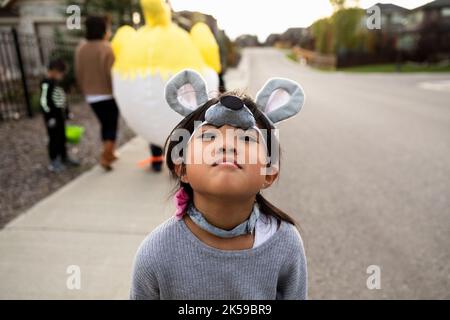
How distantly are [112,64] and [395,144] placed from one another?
14.4 ft

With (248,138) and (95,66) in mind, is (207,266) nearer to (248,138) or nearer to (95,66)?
(248,138)

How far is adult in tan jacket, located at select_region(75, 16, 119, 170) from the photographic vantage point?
394 centimetres

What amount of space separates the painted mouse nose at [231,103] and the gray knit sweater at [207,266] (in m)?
0.42

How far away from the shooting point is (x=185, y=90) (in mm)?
1376

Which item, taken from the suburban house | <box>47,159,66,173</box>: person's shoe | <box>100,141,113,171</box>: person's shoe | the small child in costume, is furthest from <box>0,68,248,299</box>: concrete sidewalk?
the suburban house

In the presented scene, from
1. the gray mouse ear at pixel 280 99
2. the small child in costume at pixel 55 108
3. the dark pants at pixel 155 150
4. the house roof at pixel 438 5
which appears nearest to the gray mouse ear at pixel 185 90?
the gray mouse ear at pixel 280 99

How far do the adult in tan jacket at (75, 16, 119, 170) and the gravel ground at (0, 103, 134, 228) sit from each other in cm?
92

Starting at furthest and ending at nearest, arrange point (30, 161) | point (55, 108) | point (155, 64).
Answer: point (30, 161) < point (55, 108) < point (155, 64)

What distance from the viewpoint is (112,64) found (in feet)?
12.7

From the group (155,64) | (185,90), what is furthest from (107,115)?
(185,90)

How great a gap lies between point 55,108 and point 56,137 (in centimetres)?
35

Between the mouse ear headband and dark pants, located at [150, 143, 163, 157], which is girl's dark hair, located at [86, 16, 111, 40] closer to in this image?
dark pants, located at [150, 143, 163, 157]
